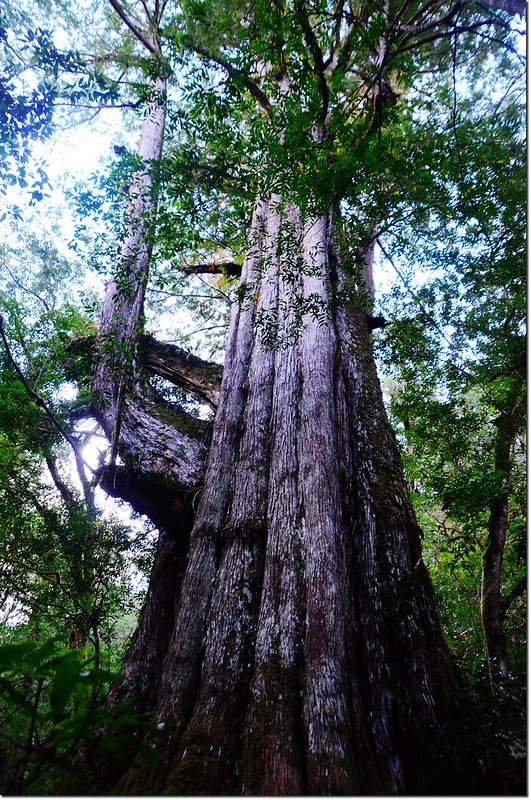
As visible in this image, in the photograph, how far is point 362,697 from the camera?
2527mm

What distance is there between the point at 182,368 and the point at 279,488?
8.08 feet

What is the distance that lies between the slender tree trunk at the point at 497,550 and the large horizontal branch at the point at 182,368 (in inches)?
140

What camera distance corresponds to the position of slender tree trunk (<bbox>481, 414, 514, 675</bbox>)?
15.5 feet

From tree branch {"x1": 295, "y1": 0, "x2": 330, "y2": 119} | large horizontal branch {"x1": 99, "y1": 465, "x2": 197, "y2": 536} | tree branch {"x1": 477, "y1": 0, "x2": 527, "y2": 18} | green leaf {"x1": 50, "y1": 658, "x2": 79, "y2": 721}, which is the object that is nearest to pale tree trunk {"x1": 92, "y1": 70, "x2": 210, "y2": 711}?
large horizontal branch {"x1": 99, "y1": 465, "x2": 197, "y2": 536}

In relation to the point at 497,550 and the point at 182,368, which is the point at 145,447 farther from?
the point at 497,550

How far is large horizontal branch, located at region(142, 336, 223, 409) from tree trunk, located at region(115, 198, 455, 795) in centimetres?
83

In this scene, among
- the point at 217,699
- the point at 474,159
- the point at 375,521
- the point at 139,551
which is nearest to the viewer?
the point at 217,699

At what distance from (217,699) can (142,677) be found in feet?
4.16

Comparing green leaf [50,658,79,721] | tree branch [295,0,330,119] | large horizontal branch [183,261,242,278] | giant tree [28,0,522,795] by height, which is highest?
large horizontal branch [183,261,242,278]

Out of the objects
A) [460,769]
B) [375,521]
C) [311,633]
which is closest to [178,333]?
[375,521]

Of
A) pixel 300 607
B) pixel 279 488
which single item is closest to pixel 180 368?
pixel 279 488

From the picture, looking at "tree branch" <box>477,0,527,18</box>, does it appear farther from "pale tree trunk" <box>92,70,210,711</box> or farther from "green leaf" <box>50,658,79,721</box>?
"green leaf" <box>50,658,79,721</box>

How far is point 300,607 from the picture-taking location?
264 cm

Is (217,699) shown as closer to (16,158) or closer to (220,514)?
(220,514)
